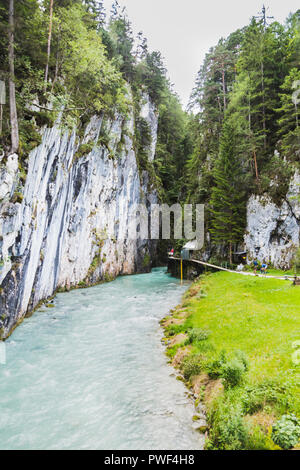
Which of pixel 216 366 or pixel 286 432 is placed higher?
pixel 286 432

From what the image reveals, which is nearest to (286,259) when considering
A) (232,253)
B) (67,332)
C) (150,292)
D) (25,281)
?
(232,253)

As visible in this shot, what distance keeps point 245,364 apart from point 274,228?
76.7 feet

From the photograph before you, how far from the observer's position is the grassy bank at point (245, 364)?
5.21 m

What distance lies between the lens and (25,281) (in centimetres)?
1327

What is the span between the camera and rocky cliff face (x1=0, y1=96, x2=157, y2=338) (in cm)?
1120

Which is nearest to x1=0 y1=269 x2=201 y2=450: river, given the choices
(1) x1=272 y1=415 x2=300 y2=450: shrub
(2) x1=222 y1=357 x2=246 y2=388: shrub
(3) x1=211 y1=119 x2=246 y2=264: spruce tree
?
(2) x1=222 y1=357 x2=246 y2=388: shrub

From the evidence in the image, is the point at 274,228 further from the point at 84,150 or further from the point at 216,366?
the point at 216,366

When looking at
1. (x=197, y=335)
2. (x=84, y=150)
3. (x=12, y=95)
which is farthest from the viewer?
(x=84, y=150)

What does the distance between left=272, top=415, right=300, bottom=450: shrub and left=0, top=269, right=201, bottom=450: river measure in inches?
79.5

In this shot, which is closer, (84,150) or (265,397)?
(265,397)

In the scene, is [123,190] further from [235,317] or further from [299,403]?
[299,403]

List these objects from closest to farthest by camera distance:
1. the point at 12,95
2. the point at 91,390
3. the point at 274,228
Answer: the point at 91,390 < the point at 12,95 < the point at 274,228

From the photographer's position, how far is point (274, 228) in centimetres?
2730

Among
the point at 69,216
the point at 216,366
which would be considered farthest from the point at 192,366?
the point at 69,216
